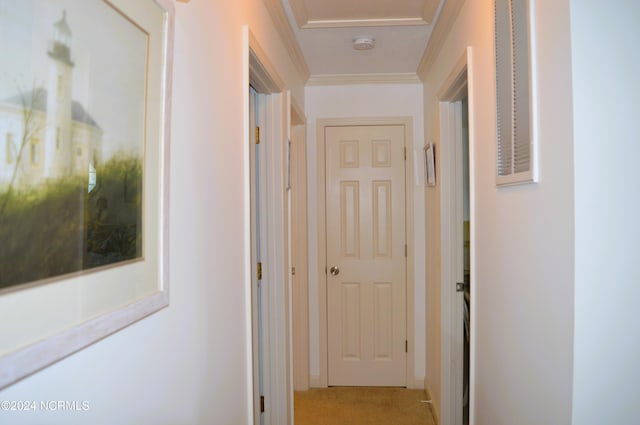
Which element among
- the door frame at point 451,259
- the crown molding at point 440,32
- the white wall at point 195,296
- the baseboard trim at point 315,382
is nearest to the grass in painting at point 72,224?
the white wall at point 195,296

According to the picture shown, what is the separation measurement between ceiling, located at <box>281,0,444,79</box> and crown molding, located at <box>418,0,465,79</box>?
4 centimetres

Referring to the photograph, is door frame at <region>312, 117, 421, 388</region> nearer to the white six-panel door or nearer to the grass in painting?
the white six-panel door

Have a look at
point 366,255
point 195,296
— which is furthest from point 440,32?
point 195,296

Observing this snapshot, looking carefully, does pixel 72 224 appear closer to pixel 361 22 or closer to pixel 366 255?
pixel 361 22

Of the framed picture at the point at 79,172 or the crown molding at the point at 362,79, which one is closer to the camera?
the framed picture at the point at 79,172

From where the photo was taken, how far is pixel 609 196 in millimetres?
1016

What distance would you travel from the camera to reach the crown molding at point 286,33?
2.22 metres

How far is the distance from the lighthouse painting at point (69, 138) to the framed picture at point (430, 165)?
2356 mm

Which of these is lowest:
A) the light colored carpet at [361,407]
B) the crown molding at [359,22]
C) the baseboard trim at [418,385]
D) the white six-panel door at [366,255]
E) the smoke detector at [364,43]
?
the light colored carpet at [361,407]

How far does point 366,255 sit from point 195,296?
8.31 ft

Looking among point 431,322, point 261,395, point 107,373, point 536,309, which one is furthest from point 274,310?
point 107,373

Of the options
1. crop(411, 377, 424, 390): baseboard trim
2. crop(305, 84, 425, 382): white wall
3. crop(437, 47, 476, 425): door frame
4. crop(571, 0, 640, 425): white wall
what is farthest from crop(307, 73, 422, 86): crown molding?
crop(571, 0, 640, 425): white wall

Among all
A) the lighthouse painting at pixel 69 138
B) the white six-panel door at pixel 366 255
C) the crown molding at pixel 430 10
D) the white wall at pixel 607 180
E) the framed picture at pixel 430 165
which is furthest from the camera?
the white six-panel door at pixel 366 255

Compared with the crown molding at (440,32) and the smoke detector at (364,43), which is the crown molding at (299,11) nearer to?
the smoke detector at (364,43)
